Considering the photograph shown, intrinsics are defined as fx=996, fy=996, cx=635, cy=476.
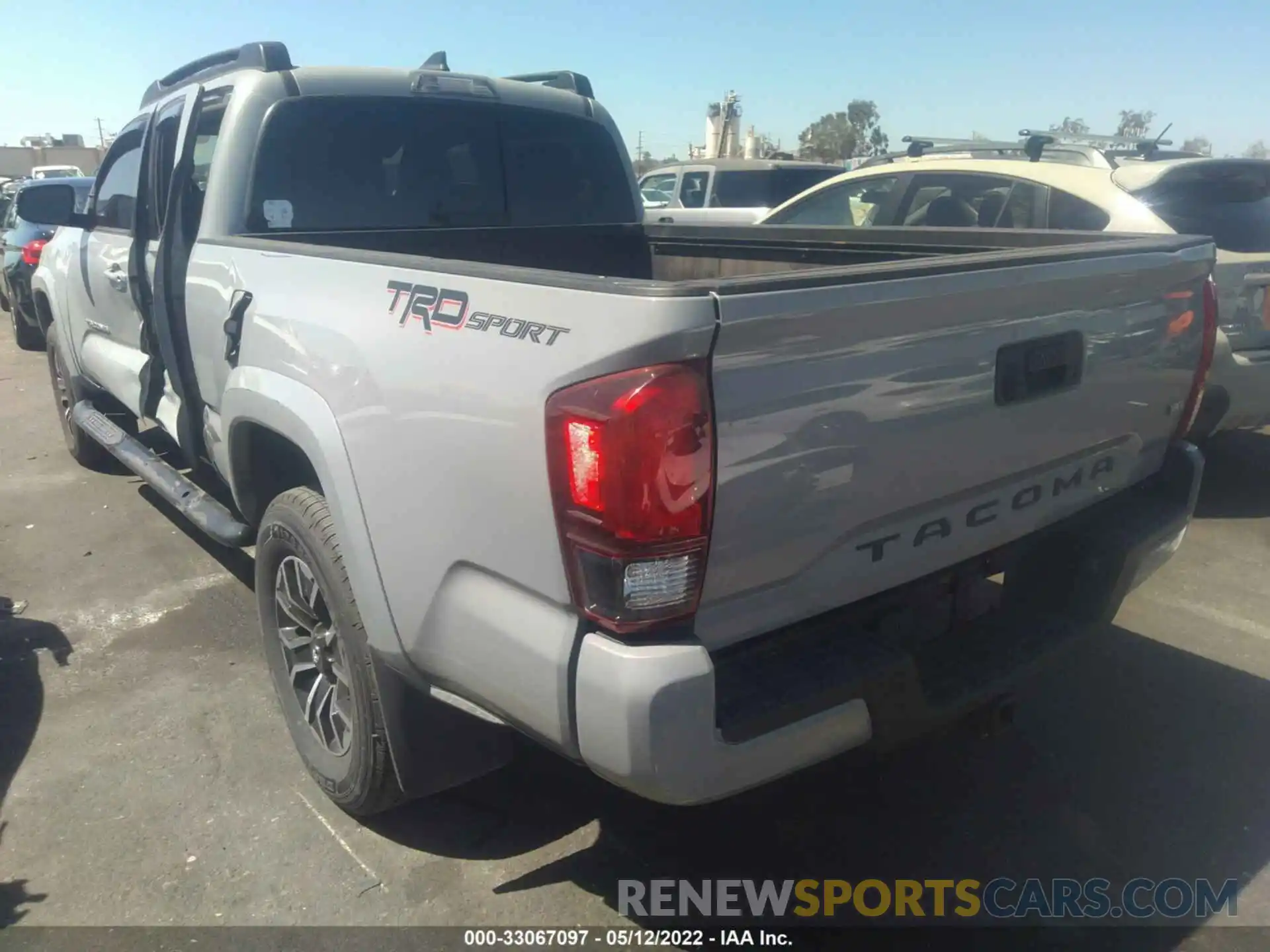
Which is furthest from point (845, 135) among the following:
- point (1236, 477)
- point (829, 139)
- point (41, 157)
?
point (1236, 477)

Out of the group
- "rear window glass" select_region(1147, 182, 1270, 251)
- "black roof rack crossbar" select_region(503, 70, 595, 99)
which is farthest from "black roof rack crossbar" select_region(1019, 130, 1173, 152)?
"black roof rack crossbar" select_region(503, 70, 595, 99)

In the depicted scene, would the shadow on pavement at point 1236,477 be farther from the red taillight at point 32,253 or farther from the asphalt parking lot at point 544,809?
the red taillight at point 32,253

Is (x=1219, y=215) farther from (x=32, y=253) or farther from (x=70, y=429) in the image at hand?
(x=32, y=253)

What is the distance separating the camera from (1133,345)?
2.54 metres

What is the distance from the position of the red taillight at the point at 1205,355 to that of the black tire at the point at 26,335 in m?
11.8

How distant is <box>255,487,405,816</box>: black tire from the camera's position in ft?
8.13

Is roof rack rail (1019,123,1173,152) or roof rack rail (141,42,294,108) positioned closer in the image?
roof rack rail (141,42,294,108)

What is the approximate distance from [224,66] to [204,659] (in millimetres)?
2244

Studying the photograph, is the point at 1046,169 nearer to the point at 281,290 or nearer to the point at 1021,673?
the point at 1021,673

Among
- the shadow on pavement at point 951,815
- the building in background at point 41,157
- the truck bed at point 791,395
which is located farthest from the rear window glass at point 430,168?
the building in background at point 41,157

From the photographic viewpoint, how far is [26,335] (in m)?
11.3

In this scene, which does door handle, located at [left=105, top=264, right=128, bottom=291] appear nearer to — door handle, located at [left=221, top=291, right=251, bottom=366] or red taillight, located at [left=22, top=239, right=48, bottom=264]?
door handle, located at [left=221, top=291, right=251, bottom=366]

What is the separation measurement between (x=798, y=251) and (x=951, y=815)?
203 centimetres

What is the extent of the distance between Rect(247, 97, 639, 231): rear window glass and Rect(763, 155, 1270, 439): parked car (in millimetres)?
2122
